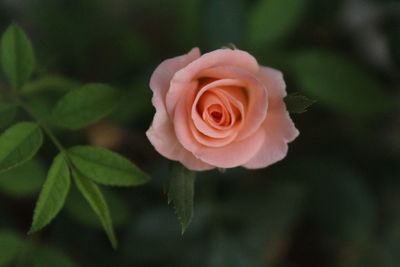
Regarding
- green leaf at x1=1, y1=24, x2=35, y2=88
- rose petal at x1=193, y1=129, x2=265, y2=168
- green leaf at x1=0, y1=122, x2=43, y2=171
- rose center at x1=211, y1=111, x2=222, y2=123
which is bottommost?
rose petal at x1=193, y1=129, x2=265, y2=168

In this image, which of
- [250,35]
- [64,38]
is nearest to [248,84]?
[250,35]

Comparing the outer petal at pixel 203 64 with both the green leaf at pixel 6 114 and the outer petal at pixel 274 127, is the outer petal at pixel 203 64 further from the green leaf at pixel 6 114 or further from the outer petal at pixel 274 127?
the green leaf at pixel 6 114

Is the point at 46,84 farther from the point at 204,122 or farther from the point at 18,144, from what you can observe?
the point at 204,122

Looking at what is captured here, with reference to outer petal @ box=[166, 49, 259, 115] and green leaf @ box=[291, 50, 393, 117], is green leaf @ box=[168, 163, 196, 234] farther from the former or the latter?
green leaf @ box=[291, 50, 393, 117]

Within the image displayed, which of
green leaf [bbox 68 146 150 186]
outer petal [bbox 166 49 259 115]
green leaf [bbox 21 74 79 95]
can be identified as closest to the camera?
outer petal [bbox 166 49 259 115]

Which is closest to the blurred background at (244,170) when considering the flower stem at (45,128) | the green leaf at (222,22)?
the green leaf at (222,22)

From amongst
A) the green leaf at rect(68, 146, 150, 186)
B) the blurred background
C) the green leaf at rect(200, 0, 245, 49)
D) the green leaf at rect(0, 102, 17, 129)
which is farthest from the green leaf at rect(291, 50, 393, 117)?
the green leaf at rect(0, 102, 17, 129)

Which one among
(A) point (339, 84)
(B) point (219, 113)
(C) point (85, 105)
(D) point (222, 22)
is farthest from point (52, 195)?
(A) point (339, 84)
